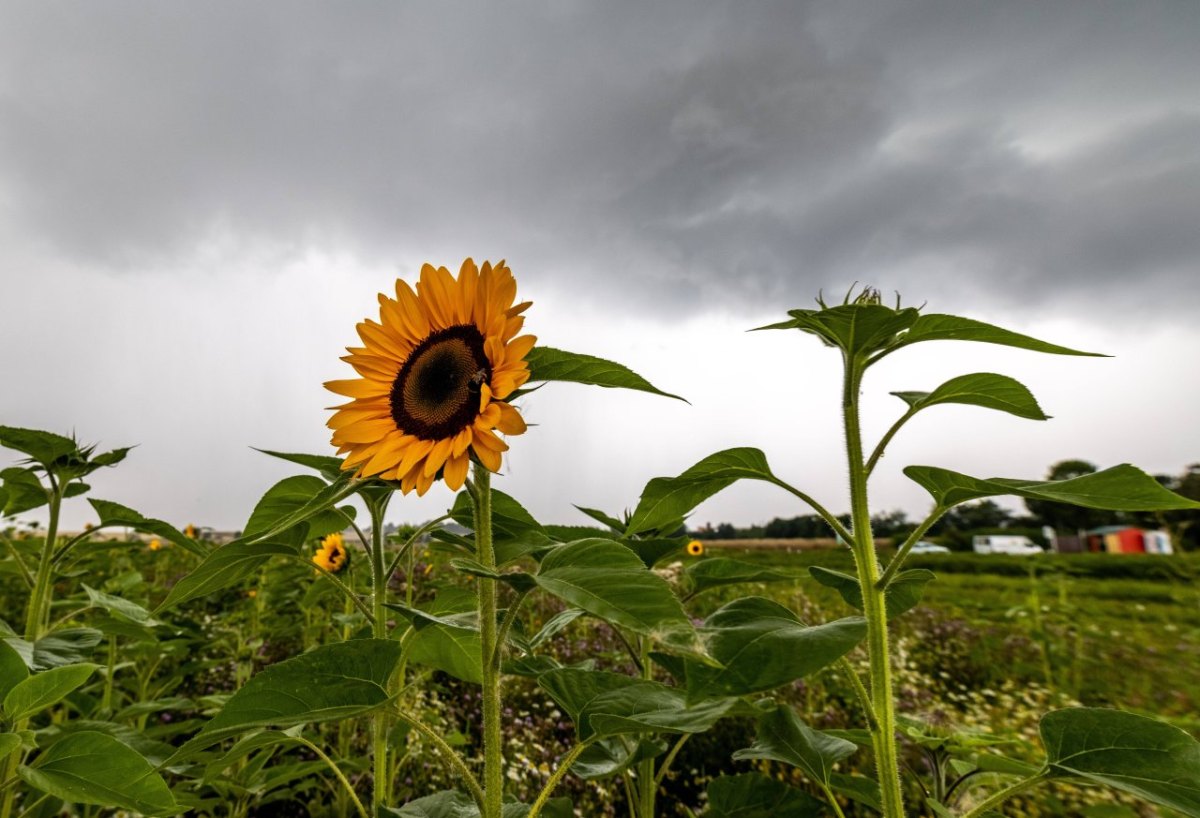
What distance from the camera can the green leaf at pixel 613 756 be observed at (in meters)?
0.92

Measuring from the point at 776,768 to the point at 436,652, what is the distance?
2381 millimetres

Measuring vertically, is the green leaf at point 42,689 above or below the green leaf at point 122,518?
below

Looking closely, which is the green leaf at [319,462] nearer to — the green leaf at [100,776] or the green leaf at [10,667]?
the green leaf at [100,776]

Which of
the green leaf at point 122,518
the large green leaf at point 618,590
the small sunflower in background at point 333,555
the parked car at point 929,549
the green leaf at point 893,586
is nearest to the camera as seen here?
the large green leaf at point 618,590

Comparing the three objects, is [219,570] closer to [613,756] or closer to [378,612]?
[378,612]

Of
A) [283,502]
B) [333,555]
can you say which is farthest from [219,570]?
[333,555]

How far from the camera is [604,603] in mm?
614

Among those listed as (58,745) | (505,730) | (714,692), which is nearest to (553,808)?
(714,692)

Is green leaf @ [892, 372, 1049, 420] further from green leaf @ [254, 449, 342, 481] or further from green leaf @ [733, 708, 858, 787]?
green leaf @ [254, 449, 342, 481]

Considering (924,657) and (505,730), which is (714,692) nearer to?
(505,730)

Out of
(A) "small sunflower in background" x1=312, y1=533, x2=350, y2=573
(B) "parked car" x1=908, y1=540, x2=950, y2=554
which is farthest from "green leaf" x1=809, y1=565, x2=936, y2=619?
(A) "small sunflower in background" x1=312, y1=533, x2=350, y2=573

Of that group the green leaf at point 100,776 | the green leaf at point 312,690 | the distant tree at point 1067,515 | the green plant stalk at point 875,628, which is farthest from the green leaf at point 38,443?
the distant tree at point 1067,515

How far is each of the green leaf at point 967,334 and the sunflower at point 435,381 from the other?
49cm

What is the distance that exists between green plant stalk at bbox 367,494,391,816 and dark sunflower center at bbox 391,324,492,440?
0.31m
